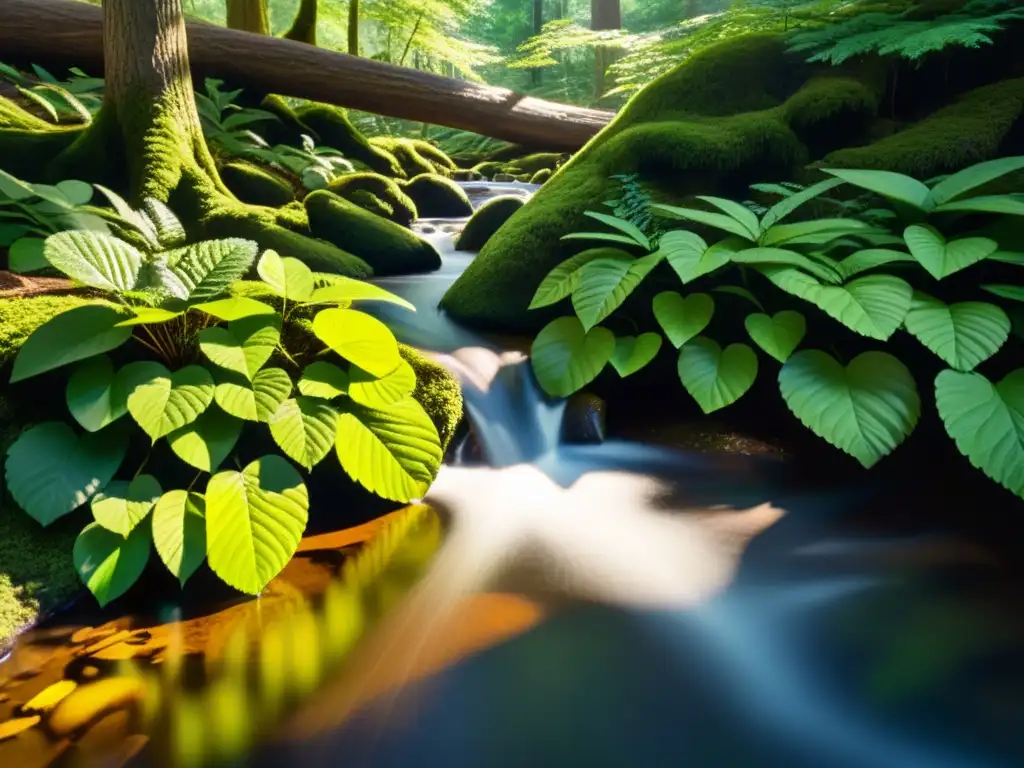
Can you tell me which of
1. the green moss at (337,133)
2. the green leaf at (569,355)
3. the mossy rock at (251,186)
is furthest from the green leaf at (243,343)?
the green moss at (337,133)

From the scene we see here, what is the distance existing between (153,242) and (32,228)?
94cm

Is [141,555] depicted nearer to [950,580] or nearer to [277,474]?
[277,474]

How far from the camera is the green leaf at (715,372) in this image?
2.61 m

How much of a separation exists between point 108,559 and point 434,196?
6.08m

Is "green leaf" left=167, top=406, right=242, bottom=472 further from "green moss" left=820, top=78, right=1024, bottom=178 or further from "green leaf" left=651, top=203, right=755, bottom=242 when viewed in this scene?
"green moss" left=820, top=78, right=1024, bottom=178

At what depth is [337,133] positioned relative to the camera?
7695 mm

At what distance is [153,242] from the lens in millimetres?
2789

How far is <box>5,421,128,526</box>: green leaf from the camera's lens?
73.3 inches

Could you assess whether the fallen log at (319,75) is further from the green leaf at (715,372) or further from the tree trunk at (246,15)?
the green leaf at (715,372)

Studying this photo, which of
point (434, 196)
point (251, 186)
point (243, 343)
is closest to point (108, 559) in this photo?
point (243, 343)

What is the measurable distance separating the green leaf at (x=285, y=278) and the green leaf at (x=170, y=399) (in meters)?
0.41

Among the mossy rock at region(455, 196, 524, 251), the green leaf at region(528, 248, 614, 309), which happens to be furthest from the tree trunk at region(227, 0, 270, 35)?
the green leaf at region(528, 248, 614, 309)

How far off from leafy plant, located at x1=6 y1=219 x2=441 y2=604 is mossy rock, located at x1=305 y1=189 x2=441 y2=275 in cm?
247

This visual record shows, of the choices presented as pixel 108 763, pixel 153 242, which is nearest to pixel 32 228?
pixel 153 242
